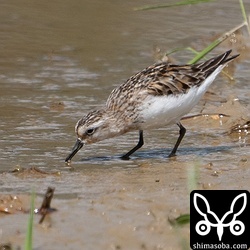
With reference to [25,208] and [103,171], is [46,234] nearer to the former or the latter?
[25,208]

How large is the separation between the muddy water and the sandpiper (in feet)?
0.68

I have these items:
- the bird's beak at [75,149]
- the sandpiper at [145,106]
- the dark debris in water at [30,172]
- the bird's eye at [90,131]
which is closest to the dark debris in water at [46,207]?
the dark debris in water at [30,172]

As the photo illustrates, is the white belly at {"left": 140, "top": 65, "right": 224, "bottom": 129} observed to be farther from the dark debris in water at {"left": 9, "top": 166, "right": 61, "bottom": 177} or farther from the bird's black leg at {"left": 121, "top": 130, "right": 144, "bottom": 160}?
the dark debris in water at {"left": 9, "top": 166, "right": 61, "bottom": 177}

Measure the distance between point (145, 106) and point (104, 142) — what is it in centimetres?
72

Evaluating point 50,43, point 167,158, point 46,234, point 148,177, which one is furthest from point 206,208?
point 50,43

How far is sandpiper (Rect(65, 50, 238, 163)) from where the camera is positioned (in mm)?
8836

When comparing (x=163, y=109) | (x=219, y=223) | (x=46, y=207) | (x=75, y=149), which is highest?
(x=163, y=109)

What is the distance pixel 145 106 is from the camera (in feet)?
29.0

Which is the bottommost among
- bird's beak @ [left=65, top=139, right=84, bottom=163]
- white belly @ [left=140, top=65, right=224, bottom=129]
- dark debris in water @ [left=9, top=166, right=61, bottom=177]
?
dark debris in water @ [left=9, top=166, right=61, bottom=177]

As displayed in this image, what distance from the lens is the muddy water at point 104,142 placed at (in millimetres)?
6668

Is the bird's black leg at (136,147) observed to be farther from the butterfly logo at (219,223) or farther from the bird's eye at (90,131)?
the butterfly logo at (219,223)

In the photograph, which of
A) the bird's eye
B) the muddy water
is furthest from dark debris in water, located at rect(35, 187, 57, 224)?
the bird's eye

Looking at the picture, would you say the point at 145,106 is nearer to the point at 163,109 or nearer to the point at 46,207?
the point at 163,109

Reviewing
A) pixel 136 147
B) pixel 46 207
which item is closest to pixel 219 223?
pixel 46 207
